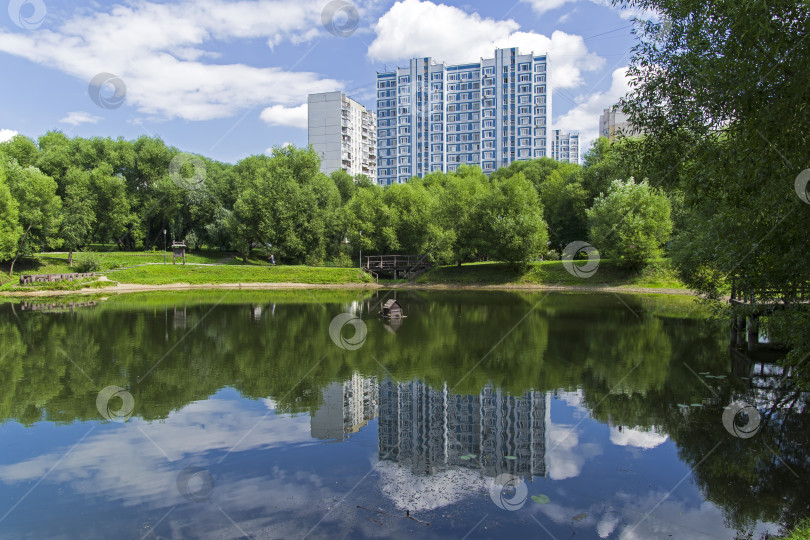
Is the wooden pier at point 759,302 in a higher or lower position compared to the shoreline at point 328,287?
higher

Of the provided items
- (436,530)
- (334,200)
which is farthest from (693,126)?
(334,200)

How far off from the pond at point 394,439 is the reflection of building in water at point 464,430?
0.18 feet

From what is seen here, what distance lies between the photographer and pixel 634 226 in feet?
154

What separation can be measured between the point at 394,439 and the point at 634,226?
142 ft

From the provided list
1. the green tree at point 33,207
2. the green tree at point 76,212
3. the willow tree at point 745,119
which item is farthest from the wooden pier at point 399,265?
the willow tree at point 745,119

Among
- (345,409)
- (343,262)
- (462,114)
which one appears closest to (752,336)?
(345,409)

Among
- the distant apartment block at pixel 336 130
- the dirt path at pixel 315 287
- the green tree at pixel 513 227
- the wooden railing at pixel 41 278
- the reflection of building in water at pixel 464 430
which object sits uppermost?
the distant apartment block at pixel 336 130

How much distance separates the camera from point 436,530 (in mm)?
6809

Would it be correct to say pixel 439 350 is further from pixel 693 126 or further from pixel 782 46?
pixel 782 46

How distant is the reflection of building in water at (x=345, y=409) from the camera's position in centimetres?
1060

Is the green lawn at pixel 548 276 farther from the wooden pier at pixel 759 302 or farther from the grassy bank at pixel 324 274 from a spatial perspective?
the wooden pier at pixel 759 302

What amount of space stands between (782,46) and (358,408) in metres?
10.1

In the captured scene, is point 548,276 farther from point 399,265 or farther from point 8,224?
point 8,224

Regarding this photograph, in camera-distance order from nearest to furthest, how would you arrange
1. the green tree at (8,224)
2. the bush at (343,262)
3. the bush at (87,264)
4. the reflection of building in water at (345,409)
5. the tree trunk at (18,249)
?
1. the reflection of building in water at (345,409)
2. the green tree at (8,224)
3. the bush at (87,264)
4. the tree trunk at (18,249)
5. the bush at (343,262)
